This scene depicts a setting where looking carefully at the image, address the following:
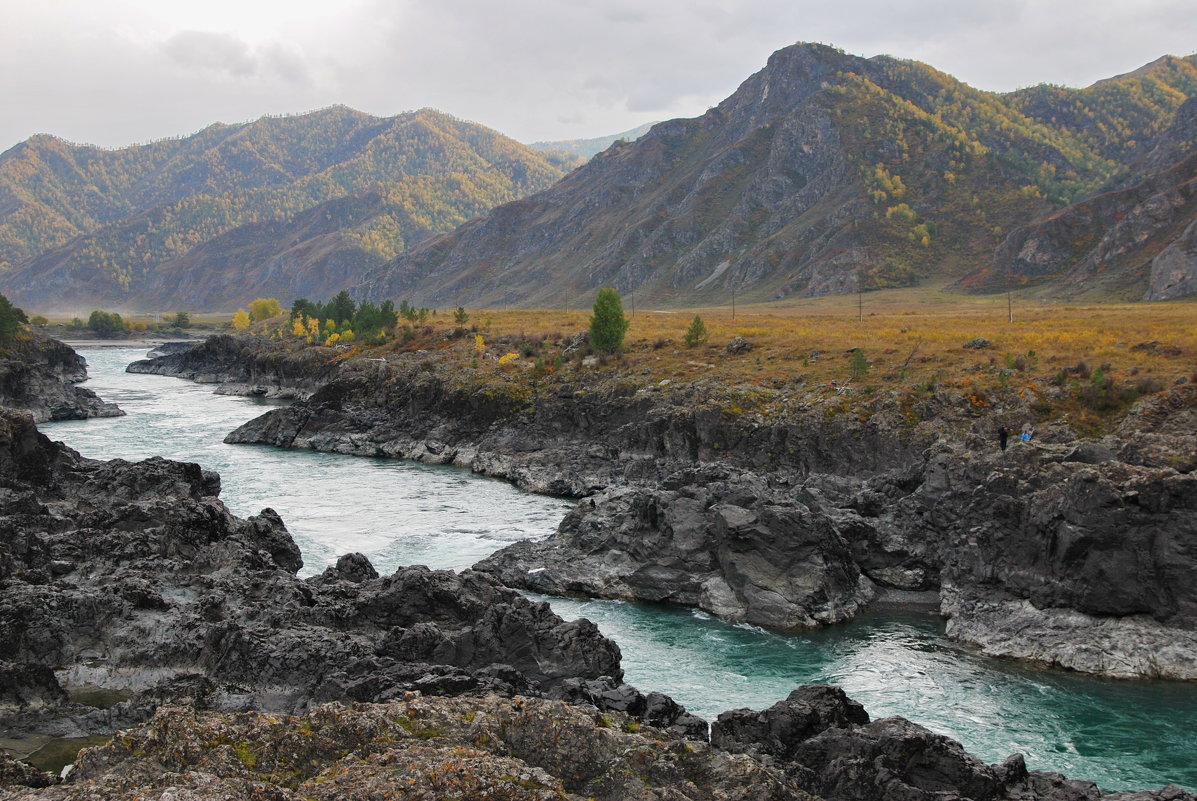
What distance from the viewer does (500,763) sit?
1681 cm

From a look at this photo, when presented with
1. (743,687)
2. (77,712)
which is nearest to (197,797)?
(77,712)

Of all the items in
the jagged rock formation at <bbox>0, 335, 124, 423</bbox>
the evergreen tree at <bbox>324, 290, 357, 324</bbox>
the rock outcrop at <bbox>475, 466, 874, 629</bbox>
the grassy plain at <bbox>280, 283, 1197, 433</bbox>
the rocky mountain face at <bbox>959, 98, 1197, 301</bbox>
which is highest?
the rocky mountain face at <bbox>959, 98, 1197, 301</bbox>

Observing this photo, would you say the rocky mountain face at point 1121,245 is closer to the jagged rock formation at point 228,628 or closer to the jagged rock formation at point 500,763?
the jagged rock formation at point 228,628

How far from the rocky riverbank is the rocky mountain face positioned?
82.0 m

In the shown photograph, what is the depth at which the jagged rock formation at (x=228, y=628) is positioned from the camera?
25.5m

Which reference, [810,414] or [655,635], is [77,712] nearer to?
[655,635]

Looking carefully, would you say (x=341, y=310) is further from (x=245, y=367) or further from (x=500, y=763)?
(x=500, y=763)

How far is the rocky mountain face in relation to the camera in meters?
124

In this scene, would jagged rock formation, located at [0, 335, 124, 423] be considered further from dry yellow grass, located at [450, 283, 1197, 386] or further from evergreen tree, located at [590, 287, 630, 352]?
evergreen tree, located at [590, 287, 630, 352]

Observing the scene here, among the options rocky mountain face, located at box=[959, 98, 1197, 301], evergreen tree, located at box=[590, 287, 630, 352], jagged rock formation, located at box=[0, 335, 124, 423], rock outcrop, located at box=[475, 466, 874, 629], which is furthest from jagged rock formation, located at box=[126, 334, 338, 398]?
rocky mountain face, located at box=[959, 98, 1197, 301]

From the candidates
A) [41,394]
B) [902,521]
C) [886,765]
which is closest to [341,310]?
[41,394]

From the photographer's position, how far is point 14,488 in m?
44.5

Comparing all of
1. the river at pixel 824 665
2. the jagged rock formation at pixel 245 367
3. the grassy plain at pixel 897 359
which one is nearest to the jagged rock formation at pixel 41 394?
the jagged rock formation at pixel 245 367

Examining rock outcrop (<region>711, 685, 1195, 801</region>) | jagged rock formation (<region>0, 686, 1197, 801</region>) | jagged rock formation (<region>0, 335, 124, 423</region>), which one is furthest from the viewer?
jagged rock formation (<region>0, 335, 124, 423</region>)
